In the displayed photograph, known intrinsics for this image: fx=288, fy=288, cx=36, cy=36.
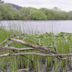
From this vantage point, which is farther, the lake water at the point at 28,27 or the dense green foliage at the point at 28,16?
the dense green foliage at the point at 28,16

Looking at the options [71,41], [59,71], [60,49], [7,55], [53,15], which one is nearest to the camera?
[7,55]

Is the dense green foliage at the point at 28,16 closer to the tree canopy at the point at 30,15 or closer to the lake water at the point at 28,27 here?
the tree canopy at the point at 30,15

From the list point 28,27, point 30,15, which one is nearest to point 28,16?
point 30,15

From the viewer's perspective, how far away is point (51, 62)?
323 cm

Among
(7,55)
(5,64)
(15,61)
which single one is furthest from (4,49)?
(5,64)

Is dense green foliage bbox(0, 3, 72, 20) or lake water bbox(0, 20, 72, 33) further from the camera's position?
dense green foliage bbox(0, 3, 72, 20)

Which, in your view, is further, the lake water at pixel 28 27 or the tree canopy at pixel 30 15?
the tree canopy at pixel 30 15

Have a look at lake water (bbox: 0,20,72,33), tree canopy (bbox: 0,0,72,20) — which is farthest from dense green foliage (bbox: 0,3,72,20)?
lake water (bbox: 0,20,72,33)

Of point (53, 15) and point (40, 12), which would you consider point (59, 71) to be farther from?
point (53, 15)

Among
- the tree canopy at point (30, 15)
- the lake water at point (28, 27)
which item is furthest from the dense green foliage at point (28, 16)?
the lake water at point (28, 27)

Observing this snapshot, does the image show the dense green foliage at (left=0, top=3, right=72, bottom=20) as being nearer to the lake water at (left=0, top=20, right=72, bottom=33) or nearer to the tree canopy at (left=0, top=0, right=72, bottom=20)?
the tree canopy at (left=0, top=0, right=72, bottom=20)

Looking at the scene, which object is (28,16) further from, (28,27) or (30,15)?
(28,27)

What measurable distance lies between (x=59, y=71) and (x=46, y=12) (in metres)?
13.5

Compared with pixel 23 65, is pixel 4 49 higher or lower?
higher
